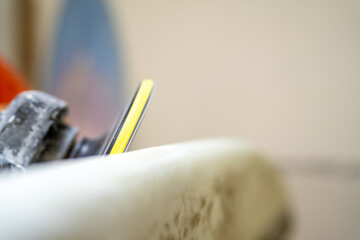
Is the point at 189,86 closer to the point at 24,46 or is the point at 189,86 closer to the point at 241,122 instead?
the point at 241,122

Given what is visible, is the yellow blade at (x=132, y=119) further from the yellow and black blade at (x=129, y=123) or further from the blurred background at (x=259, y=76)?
the blurred background at (x=259, y=76)

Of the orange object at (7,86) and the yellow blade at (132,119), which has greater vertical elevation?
the yellow blade at (132,119)

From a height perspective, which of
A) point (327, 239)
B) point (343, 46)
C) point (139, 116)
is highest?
point (343, 46)

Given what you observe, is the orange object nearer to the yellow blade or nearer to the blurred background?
the blurred background

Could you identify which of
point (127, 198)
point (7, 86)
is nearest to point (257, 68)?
point (7, 86)

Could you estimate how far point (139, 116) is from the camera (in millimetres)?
259

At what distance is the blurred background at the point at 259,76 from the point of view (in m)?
0.73

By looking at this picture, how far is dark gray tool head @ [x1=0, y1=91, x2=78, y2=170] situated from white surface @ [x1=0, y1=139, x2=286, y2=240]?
13cm

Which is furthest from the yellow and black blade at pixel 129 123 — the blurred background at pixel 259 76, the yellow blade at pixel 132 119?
the blurred background at pixel 259 76

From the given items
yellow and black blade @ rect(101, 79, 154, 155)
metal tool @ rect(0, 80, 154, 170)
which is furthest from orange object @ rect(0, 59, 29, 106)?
yellow and black blade @ rect(101, 79, 154, 155)

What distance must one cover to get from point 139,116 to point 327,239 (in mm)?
706

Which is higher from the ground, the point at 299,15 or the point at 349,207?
the point at 299,15

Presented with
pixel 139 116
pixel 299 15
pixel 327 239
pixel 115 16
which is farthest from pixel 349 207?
pixel 115 16

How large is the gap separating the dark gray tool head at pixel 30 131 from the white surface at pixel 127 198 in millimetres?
131
